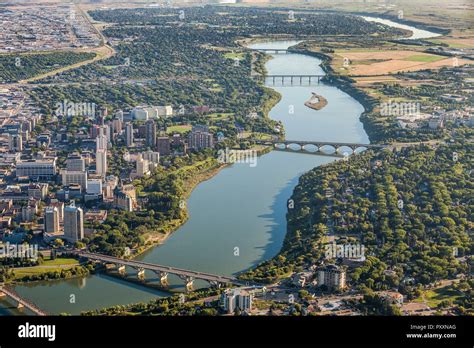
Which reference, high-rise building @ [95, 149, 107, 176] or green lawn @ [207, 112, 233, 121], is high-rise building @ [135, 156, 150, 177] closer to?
high-rise building @ [95, 149, 107, 176]

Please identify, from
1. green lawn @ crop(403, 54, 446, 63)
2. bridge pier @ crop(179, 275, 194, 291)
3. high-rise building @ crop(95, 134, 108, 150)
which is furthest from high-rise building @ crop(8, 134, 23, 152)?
green lawn @ crop(403, 54, 446, 63)

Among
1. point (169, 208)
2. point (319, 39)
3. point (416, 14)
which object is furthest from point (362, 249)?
point (319, 39)
